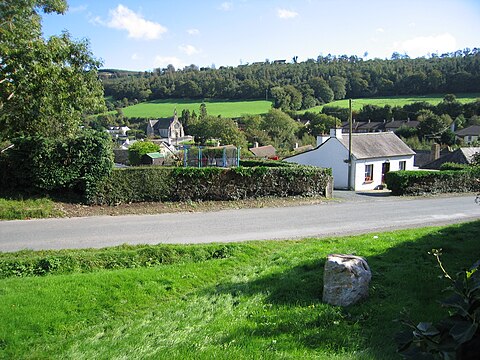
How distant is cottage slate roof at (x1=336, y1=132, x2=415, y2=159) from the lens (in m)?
38.2

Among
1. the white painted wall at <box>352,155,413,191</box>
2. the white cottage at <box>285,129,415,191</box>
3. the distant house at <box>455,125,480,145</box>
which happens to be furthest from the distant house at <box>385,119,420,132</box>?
the white painted wall at <box>352,155,413,191</box>

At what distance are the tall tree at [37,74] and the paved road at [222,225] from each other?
5206 mm

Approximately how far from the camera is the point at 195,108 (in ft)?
412

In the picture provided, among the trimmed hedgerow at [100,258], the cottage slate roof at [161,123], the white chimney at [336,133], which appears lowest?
the trimmed hedgerow at [100,258]

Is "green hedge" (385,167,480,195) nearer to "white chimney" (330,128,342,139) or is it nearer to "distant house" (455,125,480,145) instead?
"white chimney" (330,128,342,139)

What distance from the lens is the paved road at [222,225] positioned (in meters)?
14.3

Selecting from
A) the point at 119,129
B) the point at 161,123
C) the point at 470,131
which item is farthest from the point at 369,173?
the point at 119,129

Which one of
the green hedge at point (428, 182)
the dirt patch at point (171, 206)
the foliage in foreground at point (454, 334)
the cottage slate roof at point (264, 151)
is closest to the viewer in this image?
the foliage in foreground at point (454, 334)

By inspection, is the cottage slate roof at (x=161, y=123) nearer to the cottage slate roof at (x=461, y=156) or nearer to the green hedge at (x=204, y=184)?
the cottage slate roof at (x=461, y=156)

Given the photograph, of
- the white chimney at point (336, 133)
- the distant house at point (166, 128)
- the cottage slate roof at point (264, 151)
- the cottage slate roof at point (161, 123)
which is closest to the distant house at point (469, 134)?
the cottage slate roof at point (264, 151)

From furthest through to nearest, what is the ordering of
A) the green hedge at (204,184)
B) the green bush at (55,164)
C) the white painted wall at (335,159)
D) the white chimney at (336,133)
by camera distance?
the white chimney at (336,133) → the white painted wall at (335,159) → the green hedge at (204,184) → the green bush at (55,164)

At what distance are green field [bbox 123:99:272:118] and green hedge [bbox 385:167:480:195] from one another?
3067 inches

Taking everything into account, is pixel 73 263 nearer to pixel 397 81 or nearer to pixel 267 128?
pixel 267 128

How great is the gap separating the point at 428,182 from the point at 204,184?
1761cm
